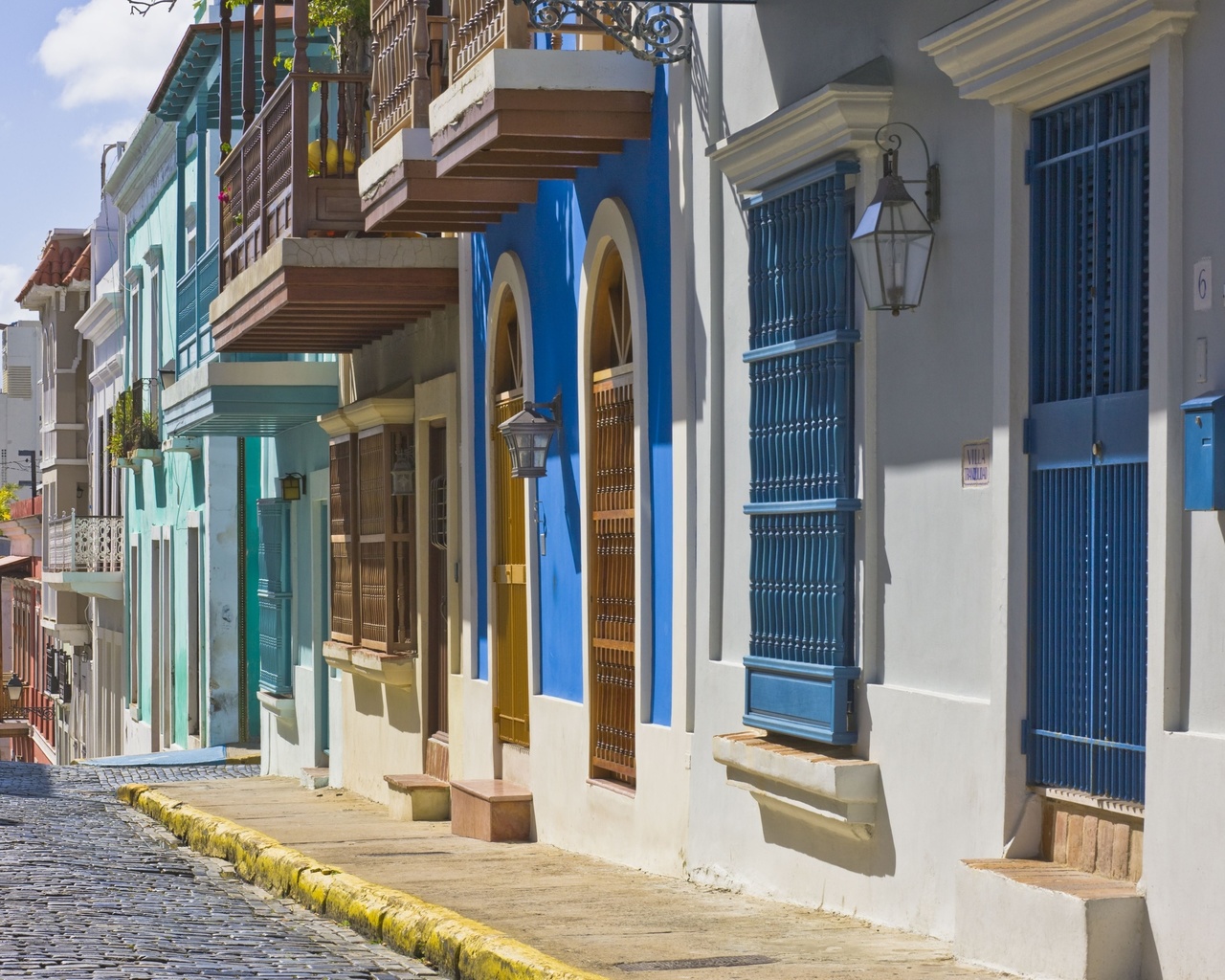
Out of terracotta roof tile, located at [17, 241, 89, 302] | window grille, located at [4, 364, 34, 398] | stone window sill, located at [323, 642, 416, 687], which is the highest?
terracotta roof tile, located at [17, 241, 89, 302]

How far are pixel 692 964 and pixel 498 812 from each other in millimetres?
5384

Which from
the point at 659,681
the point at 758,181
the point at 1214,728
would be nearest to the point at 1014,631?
the point at 1214,728

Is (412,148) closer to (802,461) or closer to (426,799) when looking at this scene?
(802,461)

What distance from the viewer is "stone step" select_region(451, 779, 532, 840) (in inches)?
469

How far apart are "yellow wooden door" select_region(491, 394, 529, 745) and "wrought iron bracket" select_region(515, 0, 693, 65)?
3.28 m

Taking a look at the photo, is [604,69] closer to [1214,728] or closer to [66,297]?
[1214,728]

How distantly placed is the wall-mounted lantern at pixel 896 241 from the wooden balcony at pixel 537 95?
2.95 m

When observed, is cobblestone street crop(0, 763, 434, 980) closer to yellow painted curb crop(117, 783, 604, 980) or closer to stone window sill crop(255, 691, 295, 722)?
yellow painted curb crop(117, 783, 604, 980)

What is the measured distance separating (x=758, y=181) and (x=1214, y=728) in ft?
12.0

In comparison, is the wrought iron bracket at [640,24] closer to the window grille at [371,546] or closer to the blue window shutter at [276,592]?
the window grille at [371,546]

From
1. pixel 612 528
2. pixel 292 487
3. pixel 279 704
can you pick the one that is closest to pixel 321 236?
pixel 612 528

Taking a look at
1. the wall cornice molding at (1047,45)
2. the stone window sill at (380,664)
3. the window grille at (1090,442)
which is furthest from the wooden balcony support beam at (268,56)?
the window grille at (1090,442)

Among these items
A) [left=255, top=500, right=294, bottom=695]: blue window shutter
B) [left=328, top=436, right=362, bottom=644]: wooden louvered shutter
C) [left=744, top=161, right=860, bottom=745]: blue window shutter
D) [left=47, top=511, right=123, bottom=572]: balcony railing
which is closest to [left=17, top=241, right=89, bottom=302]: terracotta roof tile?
[left=47, top=511, right=123, bottom=572]: balcony railing

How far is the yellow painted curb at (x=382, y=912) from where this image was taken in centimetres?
680
